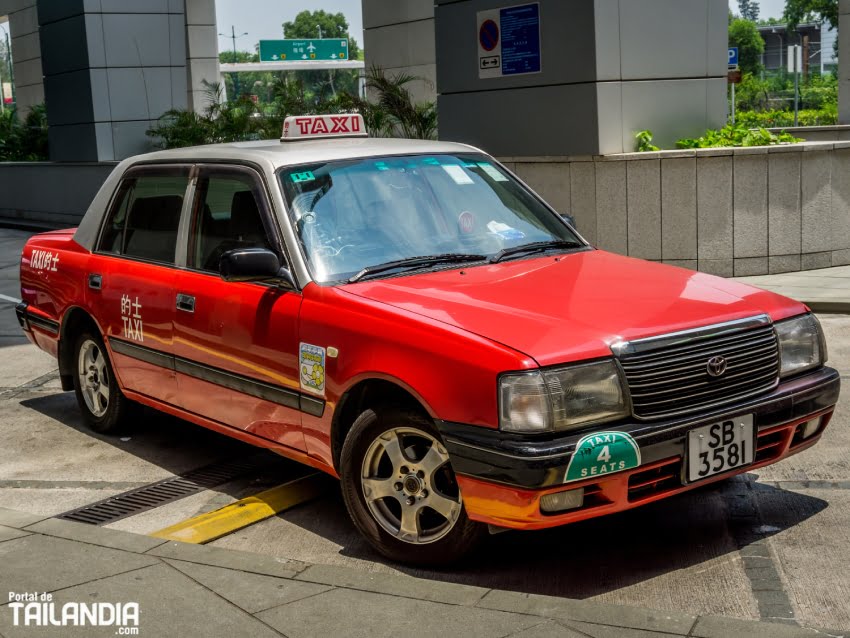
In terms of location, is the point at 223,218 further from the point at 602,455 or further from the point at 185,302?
the point at 602,455

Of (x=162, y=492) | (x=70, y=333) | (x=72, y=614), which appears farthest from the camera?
(x=70, y=333)

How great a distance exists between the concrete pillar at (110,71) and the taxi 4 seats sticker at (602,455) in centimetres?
1993

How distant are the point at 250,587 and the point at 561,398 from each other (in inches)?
50.2

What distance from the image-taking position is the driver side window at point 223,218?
216 inches

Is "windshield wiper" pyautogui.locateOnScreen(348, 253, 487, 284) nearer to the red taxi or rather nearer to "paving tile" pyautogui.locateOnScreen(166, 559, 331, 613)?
the red taxi

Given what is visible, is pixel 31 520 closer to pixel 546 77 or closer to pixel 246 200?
pixel 246 200

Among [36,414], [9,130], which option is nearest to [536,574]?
[36,414]

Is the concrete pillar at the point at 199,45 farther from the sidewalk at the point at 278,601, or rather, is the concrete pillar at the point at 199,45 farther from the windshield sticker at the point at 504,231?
the sidewalk at the point at 278,601

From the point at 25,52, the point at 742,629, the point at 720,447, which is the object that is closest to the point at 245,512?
the point at 720,447

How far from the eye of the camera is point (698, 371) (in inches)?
171

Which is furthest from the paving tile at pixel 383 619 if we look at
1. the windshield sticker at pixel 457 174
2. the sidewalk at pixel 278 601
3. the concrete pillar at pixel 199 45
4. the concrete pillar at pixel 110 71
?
the concrete pillar at pixel 199 45

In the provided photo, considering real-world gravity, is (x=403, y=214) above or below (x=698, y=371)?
above

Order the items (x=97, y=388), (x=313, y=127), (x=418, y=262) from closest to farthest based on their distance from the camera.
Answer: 1. (x=418, y=262)
2. (x=313, y=127)
3. (x=97, y=388)

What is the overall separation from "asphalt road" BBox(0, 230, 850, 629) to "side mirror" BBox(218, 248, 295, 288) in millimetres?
1126
